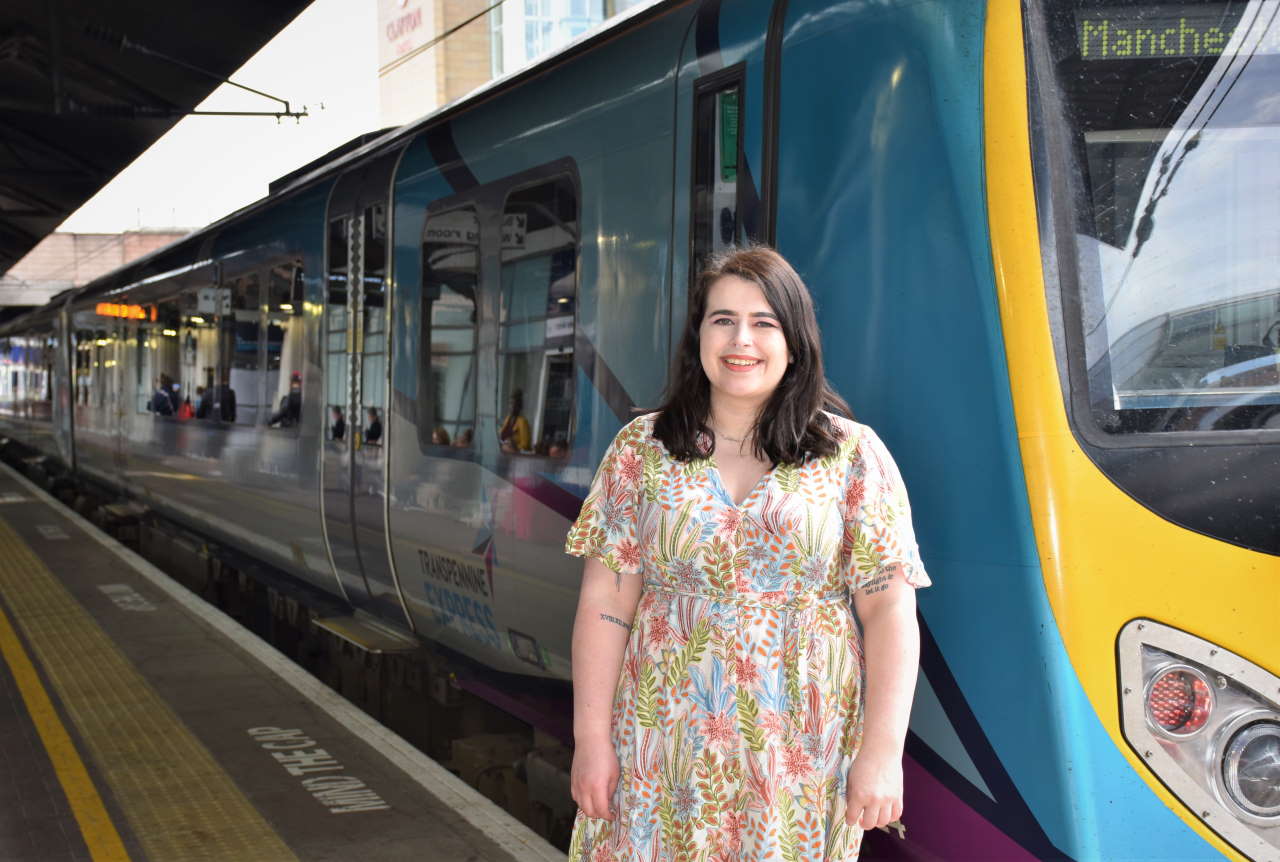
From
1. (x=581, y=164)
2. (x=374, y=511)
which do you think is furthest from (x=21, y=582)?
(x=581, y=164)

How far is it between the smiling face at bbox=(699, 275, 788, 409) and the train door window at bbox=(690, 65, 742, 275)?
118 cm

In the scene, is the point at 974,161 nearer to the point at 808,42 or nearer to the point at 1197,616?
the point at 808,42

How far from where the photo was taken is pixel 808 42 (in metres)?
3.46

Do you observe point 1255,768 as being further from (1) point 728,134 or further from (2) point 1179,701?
(1) point 728,134

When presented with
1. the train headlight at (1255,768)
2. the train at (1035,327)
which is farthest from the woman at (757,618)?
the train headlight at (1255,768)

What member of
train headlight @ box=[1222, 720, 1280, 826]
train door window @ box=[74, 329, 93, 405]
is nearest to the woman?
train headlight @ box=[1222, 720, 1280, 826]

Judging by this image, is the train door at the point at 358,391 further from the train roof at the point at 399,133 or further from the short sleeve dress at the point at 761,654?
the short sleeve dress at the point at 761,654

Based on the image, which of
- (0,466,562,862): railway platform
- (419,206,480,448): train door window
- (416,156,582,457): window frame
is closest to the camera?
(0,466,562,862): railway platform

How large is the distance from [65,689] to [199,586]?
6.26m

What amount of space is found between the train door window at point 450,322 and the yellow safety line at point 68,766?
1876 millimetres

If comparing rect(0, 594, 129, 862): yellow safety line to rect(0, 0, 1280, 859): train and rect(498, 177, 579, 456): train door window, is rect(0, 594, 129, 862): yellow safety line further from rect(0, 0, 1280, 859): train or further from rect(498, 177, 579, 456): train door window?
rect(0, 0, 1280, 859): train

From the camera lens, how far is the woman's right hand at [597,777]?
259cm

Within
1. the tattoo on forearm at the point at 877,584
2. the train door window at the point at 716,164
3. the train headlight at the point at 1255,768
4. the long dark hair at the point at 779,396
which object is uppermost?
the train door window at the point at 716,164

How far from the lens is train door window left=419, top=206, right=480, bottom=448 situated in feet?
17.9
